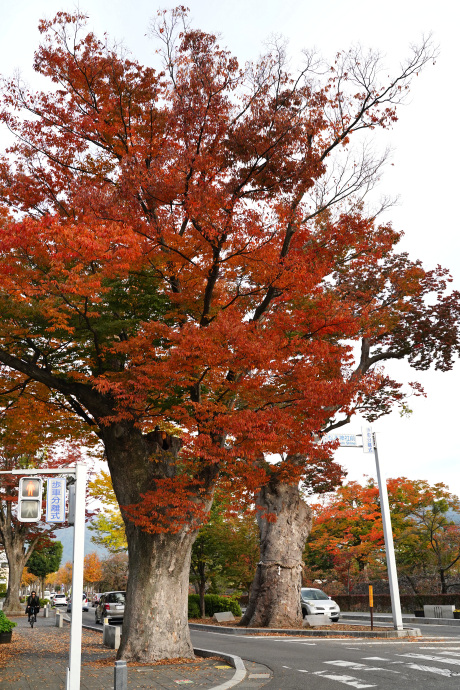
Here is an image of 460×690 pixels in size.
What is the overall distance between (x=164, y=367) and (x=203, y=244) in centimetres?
313

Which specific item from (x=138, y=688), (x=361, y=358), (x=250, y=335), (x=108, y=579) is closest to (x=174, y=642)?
(x=138, y=688)

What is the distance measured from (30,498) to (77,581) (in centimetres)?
175

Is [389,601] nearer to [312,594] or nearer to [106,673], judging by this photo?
[312,594]

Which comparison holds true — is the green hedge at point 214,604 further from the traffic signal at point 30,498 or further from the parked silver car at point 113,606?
the traffic signal at point 30,498

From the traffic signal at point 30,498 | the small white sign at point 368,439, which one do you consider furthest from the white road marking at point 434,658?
the traffic signal at point 30,498

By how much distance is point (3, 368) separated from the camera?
15344 mm

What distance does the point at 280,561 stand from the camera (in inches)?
850

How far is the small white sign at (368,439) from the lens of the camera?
17422 millimetres

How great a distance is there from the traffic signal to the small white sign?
1083cm

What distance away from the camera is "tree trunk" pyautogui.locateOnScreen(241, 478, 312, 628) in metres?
21.1

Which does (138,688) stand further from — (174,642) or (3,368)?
(3,368)

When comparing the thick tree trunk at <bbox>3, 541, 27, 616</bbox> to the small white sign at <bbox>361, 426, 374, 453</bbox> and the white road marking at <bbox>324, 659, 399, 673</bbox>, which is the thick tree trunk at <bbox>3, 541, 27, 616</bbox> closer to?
the small white sign at <bbox>361, 426, 374, 453</bbox>

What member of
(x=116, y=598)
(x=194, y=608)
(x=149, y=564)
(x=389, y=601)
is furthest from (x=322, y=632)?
(x=194, y=608)

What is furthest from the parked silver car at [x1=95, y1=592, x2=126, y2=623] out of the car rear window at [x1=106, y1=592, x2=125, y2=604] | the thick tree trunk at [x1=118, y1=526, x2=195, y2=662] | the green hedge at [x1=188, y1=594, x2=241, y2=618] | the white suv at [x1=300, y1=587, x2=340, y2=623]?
the thick tree trunk at [x1=118, y1=526, x2=195, y2=662]
